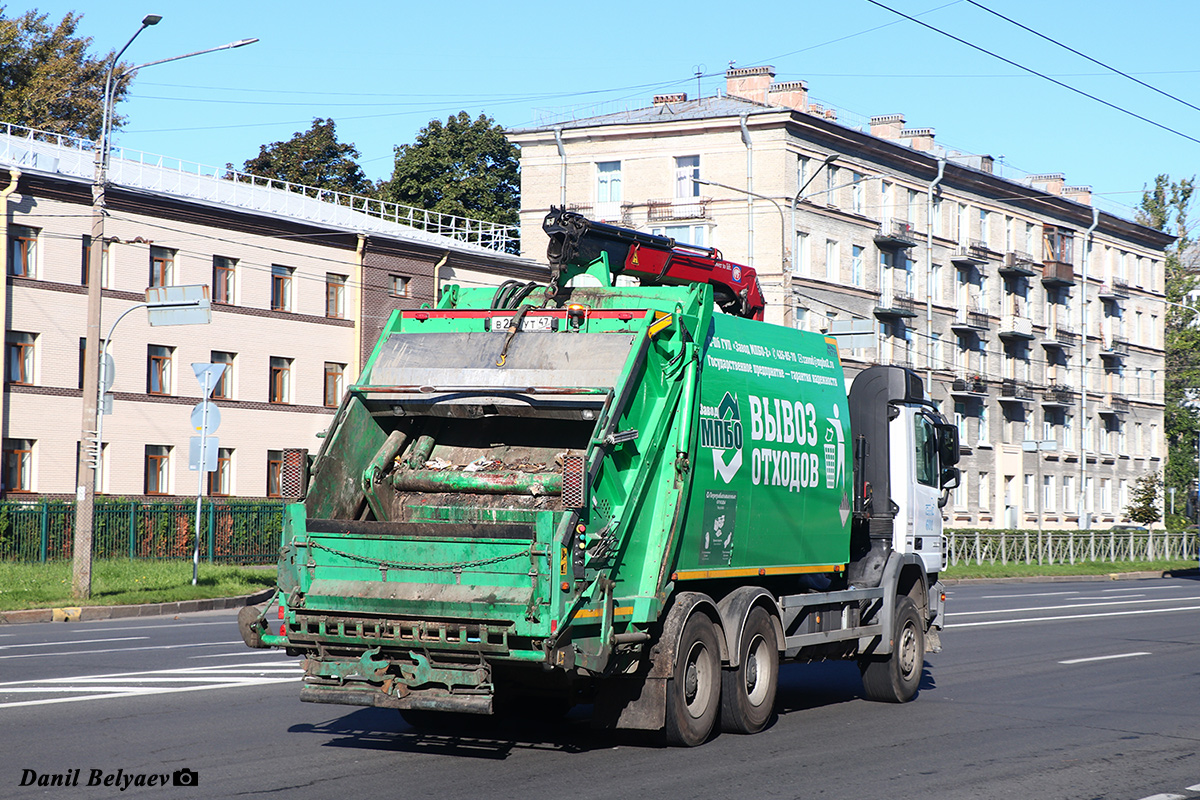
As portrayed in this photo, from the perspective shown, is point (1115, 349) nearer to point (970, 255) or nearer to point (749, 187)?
point (970, 255)

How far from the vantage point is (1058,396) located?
2803 inches

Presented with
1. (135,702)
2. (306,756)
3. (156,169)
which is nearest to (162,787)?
(306,756)

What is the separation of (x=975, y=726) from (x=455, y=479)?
4688 millimetres

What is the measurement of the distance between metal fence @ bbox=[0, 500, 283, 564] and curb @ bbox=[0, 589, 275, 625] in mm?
8049

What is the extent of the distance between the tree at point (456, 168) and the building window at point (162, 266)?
25565mm

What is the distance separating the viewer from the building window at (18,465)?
38188 millimetres

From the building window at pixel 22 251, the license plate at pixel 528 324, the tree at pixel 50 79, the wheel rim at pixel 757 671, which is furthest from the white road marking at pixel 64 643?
the tree at pixel 50 79

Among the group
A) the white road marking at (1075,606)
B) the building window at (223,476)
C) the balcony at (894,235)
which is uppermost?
the balcony at (894,235)

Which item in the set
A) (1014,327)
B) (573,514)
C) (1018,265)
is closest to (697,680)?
(573,514)

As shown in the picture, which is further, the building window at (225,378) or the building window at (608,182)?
the building window at (608,182)

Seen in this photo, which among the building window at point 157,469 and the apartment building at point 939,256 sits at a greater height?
the apartment building at point 939,256

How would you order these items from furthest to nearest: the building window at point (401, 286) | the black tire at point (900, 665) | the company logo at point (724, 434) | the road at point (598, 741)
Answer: the building window at point (401, 286) → the black tire at point (900, 665) → the company logo at point (724, 434) → the road at point (598, 741)

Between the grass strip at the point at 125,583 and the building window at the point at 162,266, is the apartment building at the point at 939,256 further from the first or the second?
the grass strip at the point at 125,583

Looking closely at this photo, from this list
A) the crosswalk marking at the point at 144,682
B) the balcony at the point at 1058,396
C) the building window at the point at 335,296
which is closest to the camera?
the crosswalk marking at the point at 144,682
